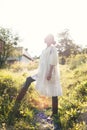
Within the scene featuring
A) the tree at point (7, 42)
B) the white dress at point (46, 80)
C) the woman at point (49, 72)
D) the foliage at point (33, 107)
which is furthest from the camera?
the tree at point (7, 42)

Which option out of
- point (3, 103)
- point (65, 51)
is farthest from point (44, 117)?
point (65, 51)

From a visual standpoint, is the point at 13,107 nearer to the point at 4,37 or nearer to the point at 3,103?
the point at 3,103

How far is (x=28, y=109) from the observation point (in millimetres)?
7305

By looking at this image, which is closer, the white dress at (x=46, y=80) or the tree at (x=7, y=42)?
the white dress at (x=46, y=80)

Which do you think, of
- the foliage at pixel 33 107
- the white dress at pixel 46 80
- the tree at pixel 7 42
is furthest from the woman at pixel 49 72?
the tree at pixel 7 42

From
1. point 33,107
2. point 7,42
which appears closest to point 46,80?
point 33,107

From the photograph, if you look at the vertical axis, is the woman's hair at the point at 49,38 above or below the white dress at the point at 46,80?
above

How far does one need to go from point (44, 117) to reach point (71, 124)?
2.80 feet

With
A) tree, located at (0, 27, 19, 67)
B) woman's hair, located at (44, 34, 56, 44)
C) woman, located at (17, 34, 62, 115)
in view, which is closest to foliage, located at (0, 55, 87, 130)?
woman, located at (17, 34, 62, 115)

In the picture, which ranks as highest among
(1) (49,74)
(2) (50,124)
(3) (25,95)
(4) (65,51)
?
(4) (65,51)

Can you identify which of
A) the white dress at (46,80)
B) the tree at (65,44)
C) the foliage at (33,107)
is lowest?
the foliage at (33,107)

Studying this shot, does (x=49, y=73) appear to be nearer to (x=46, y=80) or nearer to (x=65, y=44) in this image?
(x=46, y=80)

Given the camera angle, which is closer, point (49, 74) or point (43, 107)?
point (49, 74)

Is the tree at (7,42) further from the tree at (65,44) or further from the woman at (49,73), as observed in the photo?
the woman at (49,73)
